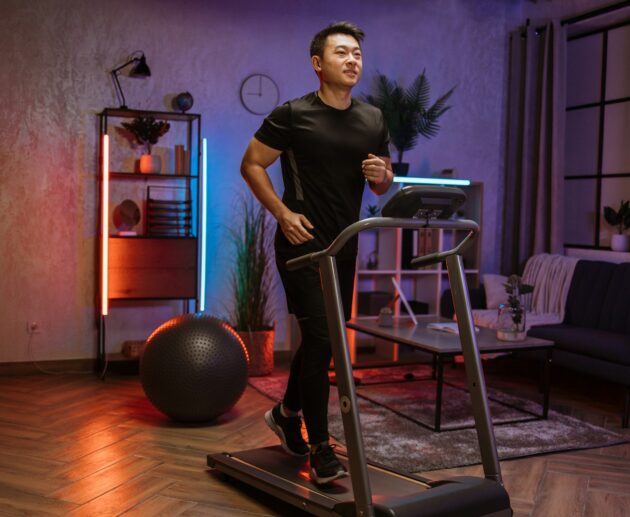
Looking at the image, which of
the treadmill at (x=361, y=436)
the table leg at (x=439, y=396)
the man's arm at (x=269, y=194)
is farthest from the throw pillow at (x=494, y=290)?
the man's arm at (x=269, y=194)

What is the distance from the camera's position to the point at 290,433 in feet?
10.2

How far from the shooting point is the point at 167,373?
3.70m

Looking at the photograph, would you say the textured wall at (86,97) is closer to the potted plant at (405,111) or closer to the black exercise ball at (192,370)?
the potted plant at (405,111)

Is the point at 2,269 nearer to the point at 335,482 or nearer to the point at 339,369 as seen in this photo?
the point at 335,482

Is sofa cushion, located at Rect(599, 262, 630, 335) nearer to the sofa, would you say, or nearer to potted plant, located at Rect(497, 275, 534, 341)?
the sofa

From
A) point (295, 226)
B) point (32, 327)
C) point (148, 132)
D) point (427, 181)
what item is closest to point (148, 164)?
point (148, 132)

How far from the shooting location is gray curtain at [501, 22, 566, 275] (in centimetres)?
578

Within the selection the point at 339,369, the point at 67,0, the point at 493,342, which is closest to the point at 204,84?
the point at 67,0

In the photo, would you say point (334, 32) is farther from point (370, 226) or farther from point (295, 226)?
point (370, 226)

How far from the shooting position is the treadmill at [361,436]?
219cm

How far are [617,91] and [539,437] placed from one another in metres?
2.93

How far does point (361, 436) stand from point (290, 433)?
0.96 m

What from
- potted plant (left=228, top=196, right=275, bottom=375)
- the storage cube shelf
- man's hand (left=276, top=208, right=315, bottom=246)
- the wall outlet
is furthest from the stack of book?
man's hand (left=276, top=208, right=315, bottom=246)

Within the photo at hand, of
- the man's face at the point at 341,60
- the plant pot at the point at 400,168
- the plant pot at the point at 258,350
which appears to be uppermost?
the man's face at the point at 341,60
